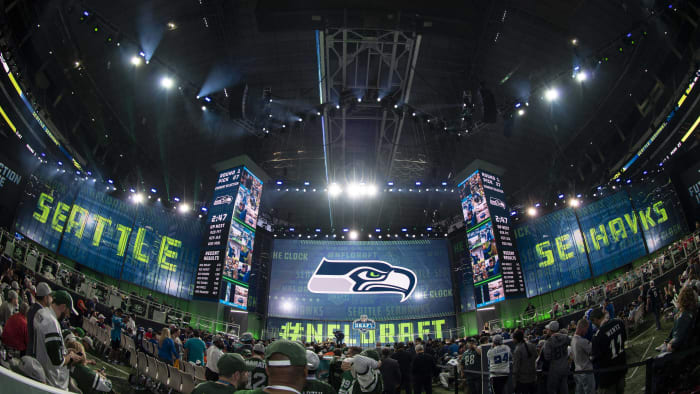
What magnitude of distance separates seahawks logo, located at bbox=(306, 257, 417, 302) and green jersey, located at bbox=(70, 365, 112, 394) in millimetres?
21459

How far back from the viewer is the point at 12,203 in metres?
14.4

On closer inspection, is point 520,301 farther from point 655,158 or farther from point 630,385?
point 630,385

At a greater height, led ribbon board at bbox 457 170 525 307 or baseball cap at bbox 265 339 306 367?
led ribbon board at bbox 457 170 525 307

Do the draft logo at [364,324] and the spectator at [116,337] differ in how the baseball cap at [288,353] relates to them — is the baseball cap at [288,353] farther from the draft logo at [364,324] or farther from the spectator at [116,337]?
the draft logo at [364,324]

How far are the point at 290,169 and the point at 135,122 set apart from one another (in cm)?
984

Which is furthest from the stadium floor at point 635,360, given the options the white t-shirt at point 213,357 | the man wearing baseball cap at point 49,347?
the man wearing baseball cap at point 49,347

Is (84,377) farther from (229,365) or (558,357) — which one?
(558,357)

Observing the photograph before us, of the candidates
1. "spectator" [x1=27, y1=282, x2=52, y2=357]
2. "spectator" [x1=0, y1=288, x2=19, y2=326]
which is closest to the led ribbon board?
"spectator" [x1=0, y1=288, x2=19, y2=326]

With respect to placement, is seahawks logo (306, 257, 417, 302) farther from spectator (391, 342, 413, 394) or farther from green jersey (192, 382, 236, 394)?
green jersey (192, 382, 236, 394)

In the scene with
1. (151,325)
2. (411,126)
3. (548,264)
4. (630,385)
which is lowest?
(630,385)

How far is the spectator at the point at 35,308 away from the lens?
3346 millimetres

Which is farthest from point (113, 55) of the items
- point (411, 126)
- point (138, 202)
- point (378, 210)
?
point (378, 210)

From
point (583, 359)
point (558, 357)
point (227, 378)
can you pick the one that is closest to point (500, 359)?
point (558, 357)

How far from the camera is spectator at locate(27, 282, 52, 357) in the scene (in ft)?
11.0
